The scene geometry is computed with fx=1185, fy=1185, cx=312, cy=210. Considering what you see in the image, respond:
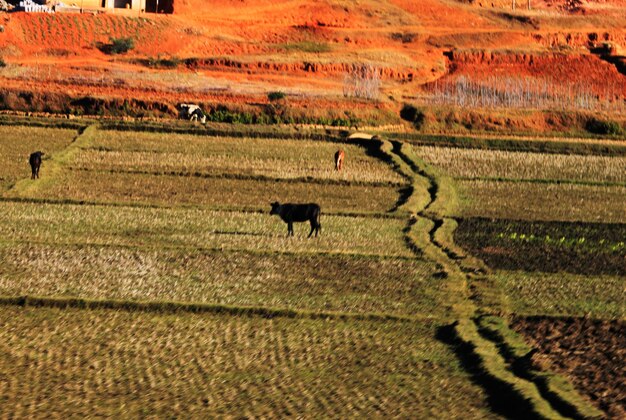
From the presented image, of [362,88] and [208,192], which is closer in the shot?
[208,192]

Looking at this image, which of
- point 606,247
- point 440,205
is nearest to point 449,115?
point 440,205

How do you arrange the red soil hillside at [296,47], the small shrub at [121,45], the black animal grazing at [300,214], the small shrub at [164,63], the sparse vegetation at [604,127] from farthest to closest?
the small shrub at [121,45]
the small shrub at [164,63]
the red soil hillside at [296,47]
the sparse vegetation at [604,127]
the black animal grazing at [300,214]

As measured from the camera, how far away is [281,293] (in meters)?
15.2

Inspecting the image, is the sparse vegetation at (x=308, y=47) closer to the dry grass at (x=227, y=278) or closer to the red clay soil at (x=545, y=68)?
the red clay soil at (x=545, y=68)

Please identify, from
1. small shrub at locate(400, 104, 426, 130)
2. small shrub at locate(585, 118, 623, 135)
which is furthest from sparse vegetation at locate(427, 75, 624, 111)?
small shrub at locate(585, 118, 623, 135)

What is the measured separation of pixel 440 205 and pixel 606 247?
4.68 meters

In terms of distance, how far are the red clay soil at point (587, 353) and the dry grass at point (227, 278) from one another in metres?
1.38

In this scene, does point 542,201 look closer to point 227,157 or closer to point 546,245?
point 546,245

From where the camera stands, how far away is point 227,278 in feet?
52.6

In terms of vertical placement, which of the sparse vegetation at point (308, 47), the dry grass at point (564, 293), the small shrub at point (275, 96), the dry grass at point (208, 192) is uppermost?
Result: the dry grass at point (564, 293)

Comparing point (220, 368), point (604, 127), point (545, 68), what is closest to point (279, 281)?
point (220, 368)

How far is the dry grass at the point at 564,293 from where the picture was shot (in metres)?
14.6

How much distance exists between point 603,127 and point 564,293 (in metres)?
28.6

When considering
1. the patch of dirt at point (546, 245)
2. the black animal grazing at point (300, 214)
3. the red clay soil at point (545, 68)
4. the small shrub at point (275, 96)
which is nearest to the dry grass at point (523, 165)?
the patch of dirt at point (546, 245)
